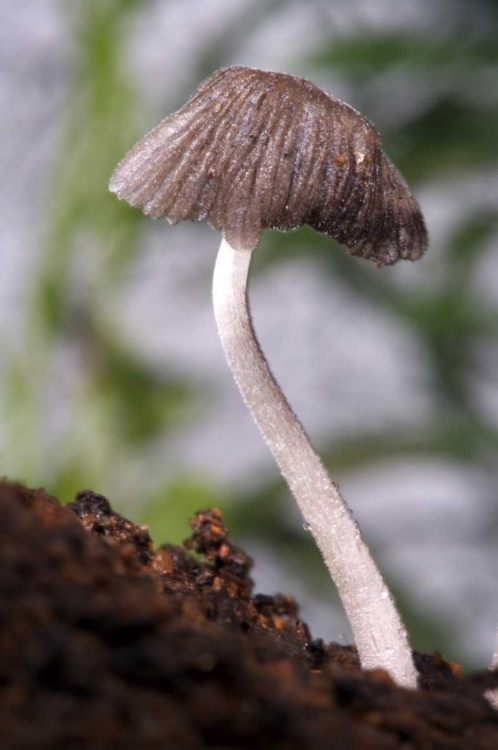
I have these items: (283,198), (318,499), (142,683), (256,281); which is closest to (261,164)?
(283,198)

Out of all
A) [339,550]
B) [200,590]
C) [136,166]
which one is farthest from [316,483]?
[136,166]

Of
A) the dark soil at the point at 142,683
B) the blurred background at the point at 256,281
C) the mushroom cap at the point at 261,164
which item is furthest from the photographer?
the blurred background at the point at 256,281

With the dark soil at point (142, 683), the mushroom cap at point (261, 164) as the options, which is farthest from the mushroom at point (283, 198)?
the dark soil at point (142, 683)

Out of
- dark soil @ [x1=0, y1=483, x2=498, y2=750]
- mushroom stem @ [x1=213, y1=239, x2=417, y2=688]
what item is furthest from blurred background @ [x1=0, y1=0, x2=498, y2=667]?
dark soil @ [x1=0, y1=483, x2=498, y2=750]

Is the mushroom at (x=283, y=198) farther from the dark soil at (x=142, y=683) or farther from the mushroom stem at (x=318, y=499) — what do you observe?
the dark soil at (x=142, y=683)

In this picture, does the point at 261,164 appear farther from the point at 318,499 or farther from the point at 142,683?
the point at 142,683

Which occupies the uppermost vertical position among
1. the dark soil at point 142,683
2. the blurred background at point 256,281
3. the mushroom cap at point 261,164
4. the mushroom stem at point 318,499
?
the blurred background at point 256,281

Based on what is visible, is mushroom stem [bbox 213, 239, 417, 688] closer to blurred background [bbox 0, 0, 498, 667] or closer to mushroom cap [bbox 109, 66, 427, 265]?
mushroom cap [bbox 109, 66, 427, 265]

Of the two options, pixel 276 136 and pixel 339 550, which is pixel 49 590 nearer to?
pixel 339 550
